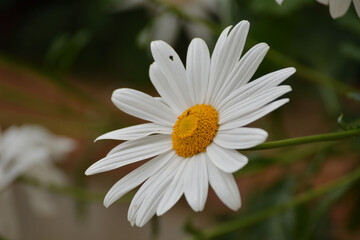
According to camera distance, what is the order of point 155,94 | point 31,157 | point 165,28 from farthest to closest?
point 155,94
point 165,28
point 31,157

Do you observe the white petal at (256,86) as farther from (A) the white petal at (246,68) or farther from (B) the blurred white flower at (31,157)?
(B) the blurred white flower at (31,157)

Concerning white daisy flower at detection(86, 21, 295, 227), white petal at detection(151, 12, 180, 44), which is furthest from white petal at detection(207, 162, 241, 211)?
white petal at detection(151, 12, 180, 44)

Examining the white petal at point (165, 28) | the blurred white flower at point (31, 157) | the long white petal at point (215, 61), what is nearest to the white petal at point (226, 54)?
the long white petal at point (215, 61)

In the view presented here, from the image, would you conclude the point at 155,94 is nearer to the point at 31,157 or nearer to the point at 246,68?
the point at 31,157

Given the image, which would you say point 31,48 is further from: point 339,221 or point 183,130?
point 183,130

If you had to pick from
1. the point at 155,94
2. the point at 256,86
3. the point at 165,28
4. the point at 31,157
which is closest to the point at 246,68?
the point at 256,86
